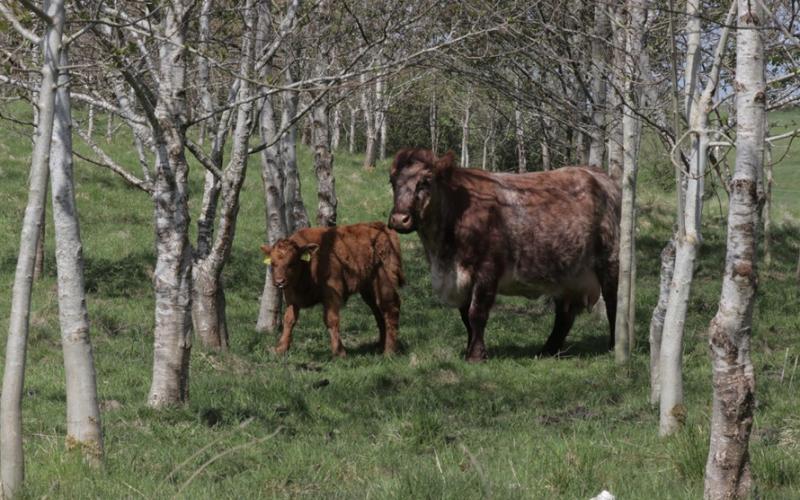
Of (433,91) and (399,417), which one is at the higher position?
(433,91)

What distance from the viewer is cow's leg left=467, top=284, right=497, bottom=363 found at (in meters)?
13.3

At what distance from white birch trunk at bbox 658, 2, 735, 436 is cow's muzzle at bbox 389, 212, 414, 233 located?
5.43 metres

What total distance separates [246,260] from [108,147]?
1081 centimetres

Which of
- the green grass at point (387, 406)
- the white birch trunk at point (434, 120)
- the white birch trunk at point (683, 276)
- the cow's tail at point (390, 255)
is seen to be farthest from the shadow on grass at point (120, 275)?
the white birch trunk at point (434, 120)

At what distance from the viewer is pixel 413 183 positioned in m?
13.7

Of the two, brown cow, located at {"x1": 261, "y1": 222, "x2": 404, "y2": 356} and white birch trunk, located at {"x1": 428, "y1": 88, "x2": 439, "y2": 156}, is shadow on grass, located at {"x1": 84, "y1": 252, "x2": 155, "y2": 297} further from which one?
white birch trunk, located at {"x1": 428, "y1": 88, "x2": 439, "y2": 156}

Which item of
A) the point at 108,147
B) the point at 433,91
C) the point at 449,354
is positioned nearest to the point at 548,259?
the point at 449,354

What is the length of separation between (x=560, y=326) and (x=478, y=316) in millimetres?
1421

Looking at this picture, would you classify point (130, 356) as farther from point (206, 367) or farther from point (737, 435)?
point (737, 435)

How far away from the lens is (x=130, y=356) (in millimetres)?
12406

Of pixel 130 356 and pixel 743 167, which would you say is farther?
pixel 130 356

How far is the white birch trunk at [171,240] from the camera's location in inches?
358

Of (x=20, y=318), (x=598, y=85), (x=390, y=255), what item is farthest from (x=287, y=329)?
(x=20, y=318)

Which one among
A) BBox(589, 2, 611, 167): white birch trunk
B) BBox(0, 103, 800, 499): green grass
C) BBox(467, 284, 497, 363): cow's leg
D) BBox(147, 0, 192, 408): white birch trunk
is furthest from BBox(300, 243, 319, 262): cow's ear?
BBox(147, 0, 192, 408): white birch trunk
